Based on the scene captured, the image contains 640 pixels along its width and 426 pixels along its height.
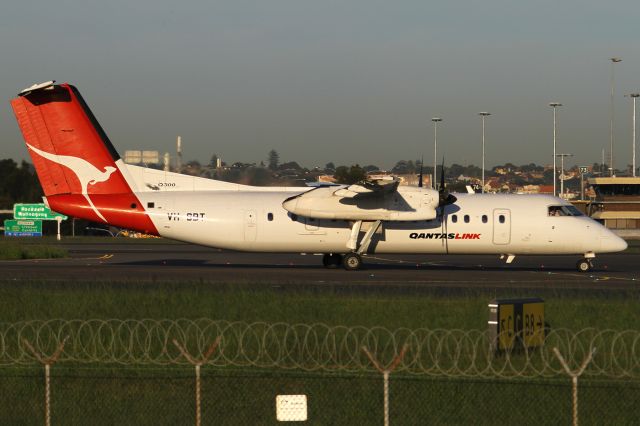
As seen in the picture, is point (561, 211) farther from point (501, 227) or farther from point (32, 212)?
point (32, 212)

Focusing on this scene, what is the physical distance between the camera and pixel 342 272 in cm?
3331

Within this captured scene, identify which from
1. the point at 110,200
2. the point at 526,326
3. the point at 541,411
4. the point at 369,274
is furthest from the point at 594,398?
the point at 110,200

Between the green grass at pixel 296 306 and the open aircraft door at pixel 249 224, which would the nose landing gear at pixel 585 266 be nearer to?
the green grass at pixel 296 306

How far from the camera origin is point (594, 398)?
43.6ft

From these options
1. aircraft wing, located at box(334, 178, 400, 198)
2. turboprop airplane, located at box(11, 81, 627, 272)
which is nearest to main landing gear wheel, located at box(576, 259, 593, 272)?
turboprop airplane, located at box(11, 81, 627, 272)

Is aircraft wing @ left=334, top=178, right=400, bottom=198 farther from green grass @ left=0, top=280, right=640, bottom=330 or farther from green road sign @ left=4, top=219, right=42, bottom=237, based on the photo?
green road sign @ left=4, top=219, right=42, bottom=237

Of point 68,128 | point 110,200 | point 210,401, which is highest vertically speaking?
point 68,128

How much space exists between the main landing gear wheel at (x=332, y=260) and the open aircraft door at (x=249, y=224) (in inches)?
147

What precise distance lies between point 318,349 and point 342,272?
54.2 ft

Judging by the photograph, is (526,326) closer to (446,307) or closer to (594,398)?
(594,398)

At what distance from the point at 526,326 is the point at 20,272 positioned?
21.5 m

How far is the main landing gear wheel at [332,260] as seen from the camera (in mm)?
35719

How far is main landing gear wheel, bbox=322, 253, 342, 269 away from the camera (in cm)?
3572

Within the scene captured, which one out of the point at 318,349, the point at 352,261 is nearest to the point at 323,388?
the point at 318,349
